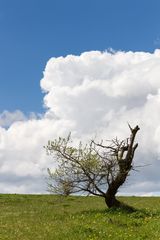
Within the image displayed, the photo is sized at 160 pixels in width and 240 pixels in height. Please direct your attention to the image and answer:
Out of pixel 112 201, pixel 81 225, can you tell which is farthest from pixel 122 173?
pixel 81 225

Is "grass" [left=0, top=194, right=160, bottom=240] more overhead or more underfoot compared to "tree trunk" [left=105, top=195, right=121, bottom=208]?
more underfoot

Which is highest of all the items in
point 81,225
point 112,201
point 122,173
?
point 122,173

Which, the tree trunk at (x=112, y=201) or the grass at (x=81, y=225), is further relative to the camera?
the tree trunk at (x=112, y=201)

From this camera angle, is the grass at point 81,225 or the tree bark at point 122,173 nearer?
the grass at point 81,225

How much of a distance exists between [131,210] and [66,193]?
512cm

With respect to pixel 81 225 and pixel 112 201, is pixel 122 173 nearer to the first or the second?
pixel 112 201

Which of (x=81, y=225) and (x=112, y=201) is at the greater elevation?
(x=112, y=201)

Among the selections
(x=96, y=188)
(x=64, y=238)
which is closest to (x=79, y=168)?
(x=96, y=188)

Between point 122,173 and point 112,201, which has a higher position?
point 122,173

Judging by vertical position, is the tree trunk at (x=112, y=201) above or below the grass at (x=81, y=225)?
above

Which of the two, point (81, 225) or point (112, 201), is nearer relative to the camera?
point (81, 225)

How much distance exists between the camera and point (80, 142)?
40.8 meters

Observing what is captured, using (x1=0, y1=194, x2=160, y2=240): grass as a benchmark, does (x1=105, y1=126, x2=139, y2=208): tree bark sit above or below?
above

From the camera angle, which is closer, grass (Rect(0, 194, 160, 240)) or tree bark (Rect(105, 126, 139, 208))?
grass (Rect(0, 194, 160, 240))
